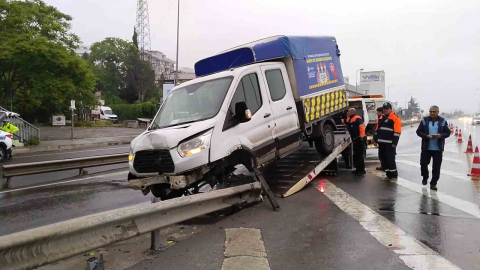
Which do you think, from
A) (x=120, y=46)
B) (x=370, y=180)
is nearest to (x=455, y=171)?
(x=370, y=180)

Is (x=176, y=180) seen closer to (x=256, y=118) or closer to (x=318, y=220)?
(x=256, y=118)

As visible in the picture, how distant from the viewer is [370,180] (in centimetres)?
866

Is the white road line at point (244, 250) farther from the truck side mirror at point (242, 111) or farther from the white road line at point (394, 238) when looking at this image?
the truck side mirror at point (242, 111)

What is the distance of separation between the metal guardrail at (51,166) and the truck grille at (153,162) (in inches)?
199

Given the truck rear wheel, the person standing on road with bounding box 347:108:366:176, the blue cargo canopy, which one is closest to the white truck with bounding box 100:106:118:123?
the blue cargo canopy

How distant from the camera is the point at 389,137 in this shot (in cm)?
864

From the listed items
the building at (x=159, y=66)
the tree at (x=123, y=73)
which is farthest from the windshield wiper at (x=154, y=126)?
the building at (x=159, y=66)

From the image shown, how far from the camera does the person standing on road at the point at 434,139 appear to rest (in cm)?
744

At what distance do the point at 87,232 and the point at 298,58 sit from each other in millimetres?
5778

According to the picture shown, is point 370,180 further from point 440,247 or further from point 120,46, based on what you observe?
point 120,46

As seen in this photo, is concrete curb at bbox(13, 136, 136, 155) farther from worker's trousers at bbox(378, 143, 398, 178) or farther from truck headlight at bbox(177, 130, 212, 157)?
worker's trousers at bbox(378, 143, 398, 178)

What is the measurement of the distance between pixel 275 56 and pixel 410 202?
12.5 ft

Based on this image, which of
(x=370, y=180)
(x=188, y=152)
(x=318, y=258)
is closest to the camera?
(x=318, y=258)

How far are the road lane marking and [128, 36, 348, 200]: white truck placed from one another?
1.93 metres
